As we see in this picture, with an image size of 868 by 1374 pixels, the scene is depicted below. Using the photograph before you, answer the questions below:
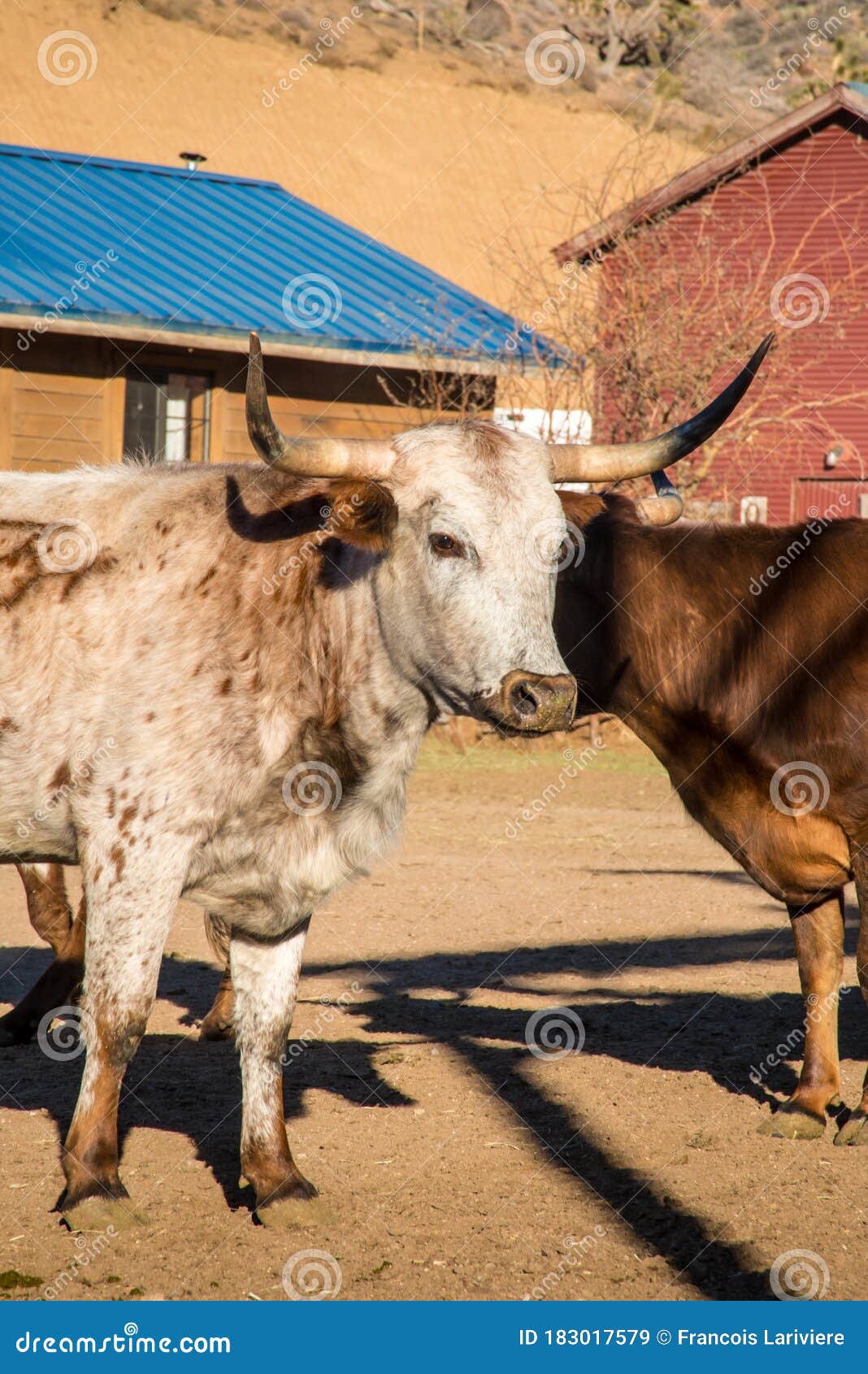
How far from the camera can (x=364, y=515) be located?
4527 mm

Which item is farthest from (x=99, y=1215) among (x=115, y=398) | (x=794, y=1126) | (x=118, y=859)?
(x=115, y=398)

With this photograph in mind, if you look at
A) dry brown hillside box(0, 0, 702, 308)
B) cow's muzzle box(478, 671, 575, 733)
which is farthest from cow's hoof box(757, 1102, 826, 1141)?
dry brown hillside box(0, 0, 702, 308)

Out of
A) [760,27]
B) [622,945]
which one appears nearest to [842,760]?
[622,945]

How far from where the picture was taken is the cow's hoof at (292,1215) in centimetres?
439

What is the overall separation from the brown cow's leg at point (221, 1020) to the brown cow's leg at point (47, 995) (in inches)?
22.6

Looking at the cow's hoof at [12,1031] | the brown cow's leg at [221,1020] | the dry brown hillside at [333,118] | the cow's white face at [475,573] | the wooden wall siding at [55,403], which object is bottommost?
the cow's hoof at [12,1031]

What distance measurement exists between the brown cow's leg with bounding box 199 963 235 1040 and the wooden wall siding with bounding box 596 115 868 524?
56.4ft

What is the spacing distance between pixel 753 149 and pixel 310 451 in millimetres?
20588

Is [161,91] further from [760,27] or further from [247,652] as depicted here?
[247,652]

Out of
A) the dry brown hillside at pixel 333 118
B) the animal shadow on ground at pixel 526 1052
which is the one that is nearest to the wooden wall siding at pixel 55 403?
the animal shadow on ground at pixel 526 1052

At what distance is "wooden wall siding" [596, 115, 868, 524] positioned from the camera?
2266 cm

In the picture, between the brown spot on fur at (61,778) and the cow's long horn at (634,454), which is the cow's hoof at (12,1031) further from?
the cow's long horn at (634,454)

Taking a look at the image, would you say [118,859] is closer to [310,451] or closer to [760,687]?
[310,451]

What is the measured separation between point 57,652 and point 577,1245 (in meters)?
2.23
